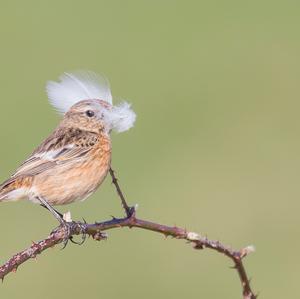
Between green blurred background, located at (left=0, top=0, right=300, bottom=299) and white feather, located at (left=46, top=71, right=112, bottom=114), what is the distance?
24.1 ft

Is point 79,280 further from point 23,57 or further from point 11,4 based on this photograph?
point 11,4

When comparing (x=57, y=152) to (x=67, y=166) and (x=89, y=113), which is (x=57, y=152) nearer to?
(x=67, y=166)

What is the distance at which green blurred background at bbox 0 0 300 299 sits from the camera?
12.9 metres

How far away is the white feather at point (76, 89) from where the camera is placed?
457cm

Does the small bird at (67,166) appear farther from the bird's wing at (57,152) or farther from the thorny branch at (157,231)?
the thorny branch at (157,231)

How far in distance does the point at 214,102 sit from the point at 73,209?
5568 mm

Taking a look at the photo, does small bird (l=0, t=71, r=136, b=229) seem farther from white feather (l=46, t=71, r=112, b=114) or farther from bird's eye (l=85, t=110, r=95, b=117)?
white feather (l=46, t=71, r=112, b=114)

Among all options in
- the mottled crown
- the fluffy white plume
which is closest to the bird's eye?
the fluffy white plume

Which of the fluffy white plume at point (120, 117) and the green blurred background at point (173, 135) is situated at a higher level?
the green blurred background at point (173, 135)

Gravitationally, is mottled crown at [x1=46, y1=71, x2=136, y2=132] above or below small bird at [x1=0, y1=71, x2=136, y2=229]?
below

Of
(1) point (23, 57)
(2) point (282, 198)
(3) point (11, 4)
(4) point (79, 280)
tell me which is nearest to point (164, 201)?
(2) point (282, 198)

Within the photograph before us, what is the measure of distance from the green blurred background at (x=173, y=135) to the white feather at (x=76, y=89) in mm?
7343

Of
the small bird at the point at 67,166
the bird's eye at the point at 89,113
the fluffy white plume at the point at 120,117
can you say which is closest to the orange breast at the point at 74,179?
the small bird at the point at 67,166

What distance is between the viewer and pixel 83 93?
4664 millimetres
